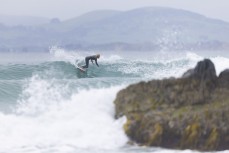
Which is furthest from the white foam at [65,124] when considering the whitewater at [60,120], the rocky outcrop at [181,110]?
the rocky outcrop at [181,110]

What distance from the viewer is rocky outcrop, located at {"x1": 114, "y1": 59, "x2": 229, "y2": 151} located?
15.1 metres

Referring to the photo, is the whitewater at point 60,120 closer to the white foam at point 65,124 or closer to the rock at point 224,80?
the white foam at point 65,124

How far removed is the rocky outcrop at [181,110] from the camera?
15117mm

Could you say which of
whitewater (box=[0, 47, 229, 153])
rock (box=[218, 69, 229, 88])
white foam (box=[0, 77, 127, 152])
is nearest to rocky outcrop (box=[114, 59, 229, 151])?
rock (box=[218, 69, 229, 88])

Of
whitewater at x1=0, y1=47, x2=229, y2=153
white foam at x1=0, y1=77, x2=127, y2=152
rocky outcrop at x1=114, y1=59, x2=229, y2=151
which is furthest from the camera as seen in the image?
white foam at x1=0, y1=77, x2=127, y2=152

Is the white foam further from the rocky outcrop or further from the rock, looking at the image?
the rock

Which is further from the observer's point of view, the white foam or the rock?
the rock

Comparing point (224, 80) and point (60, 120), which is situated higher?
point (224, 80)

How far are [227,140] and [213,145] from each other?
0.38 metres

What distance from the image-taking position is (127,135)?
1598 cm

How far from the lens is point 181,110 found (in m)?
15.7

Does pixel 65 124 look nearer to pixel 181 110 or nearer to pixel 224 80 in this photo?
pixel 181 110

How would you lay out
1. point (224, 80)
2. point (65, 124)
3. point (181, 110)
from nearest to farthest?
point (181, 110)
point (224, 80)
point (65, 124)

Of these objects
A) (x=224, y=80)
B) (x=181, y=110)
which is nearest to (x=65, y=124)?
(x=181, y=110)
